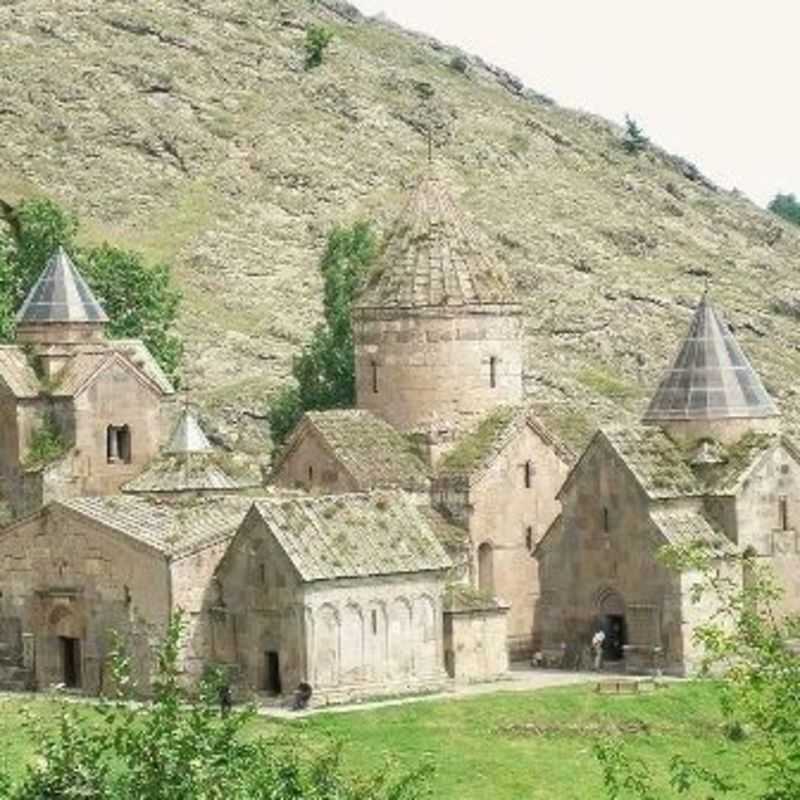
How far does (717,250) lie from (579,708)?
75.4 meters

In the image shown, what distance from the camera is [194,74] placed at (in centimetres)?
12175

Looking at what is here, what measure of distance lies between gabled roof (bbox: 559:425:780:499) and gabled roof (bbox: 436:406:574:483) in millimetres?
1863

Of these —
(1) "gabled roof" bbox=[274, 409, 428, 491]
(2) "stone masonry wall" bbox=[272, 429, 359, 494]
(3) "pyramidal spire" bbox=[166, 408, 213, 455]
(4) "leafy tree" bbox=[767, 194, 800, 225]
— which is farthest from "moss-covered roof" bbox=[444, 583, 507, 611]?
(4) "leafy tree" bbox=[767, 194, 800, 225]

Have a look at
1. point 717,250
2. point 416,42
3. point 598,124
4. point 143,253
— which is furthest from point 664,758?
point 416,42

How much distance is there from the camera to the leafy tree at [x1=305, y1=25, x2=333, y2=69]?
419 feet

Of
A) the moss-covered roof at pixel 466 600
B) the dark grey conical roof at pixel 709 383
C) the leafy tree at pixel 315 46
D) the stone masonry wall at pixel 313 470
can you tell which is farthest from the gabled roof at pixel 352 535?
the leafy tree at pixel 315 46

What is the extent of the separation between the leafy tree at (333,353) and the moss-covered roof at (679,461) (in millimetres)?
16246

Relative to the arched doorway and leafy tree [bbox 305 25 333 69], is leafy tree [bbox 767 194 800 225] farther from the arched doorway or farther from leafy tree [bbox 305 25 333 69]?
the arched doorway

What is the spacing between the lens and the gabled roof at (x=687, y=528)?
50.5 m

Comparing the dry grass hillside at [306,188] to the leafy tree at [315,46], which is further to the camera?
the leafy tree at [315,46]

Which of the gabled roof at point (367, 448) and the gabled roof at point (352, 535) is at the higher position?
the gabled roof at point (367, 448)

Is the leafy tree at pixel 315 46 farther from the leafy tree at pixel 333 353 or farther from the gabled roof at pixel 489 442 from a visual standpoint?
the gabled roof at pixel 489 442

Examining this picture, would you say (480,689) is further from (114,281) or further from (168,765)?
(114,281)

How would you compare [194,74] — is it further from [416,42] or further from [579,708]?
[579,708]
